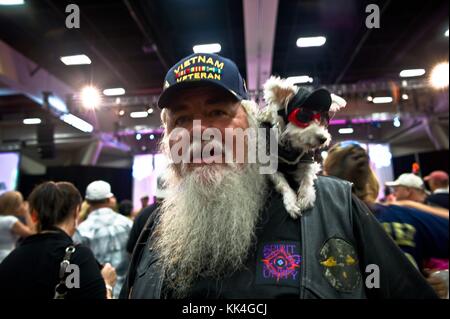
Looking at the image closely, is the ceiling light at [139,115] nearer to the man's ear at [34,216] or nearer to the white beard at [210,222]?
the white beard at [210,222]

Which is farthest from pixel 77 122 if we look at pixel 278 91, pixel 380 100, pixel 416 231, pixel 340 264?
pixel 416 231

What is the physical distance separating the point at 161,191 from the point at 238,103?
41cm

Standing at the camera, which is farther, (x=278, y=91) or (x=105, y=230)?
(x=105, y=230)

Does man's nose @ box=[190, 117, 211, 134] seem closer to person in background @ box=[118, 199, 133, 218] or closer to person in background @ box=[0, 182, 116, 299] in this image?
person in background @ box=[118, 199, 133, 218]

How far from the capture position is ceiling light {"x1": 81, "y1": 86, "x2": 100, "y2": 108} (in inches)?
38.9

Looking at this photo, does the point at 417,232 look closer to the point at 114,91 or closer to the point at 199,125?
the point at 199,125

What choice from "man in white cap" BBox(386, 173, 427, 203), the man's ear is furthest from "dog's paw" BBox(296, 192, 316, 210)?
"man in white cap" BBox(386, 173, 427, 203)

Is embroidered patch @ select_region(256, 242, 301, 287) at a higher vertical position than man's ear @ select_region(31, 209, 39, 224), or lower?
lower

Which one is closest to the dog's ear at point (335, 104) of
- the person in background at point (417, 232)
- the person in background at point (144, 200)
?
the person in background at point (417, 232)

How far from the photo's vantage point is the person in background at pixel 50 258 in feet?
3.63

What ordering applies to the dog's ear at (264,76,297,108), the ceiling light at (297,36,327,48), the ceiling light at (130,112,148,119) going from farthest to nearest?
1. the ceiling light at (297,36,327,48)
2. the ceiling light at (130,112,148,119)
3. the dog's ear at (264,76,297,108)

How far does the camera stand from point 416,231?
1.59 metres

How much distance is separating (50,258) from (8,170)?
0.43m
